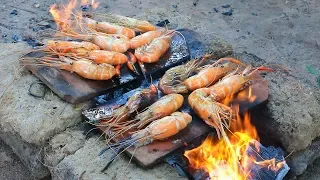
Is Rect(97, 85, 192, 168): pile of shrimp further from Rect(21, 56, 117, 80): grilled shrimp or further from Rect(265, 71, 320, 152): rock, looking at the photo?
Rect(265, 71, 320, 152): rock

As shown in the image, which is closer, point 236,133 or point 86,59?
point 236,133

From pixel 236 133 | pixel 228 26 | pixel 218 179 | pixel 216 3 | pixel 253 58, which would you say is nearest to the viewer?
pixel 218 179

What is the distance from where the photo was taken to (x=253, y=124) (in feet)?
12.2

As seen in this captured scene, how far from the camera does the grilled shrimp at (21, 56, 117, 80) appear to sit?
147 inches

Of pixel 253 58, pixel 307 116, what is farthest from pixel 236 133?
pixel 253 58

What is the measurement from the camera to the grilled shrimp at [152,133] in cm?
312

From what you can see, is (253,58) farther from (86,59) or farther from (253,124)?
(86,59)

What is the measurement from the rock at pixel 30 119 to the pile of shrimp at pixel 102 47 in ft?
1.09

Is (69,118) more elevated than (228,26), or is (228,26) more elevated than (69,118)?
(69,118)

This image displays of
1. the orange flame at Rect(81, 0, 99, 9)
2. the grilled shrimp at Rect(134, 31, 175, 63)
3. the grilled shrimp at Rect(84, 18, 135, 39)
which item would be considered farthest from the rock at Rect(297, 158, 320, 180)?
the orange flame at Rect(81, 0, 99, 9)

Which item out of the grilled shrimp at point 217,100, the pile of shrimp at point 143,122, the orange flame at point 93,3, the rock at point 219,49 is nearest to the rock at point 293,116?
the grilled shrimp at point 217,100

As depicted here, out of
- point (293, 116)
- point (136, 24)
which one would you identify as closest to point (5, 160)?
point (136, 24)

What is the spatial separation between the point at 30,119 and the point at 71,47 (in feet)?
2.79

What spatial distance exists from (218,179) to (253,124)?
33.9 inches
